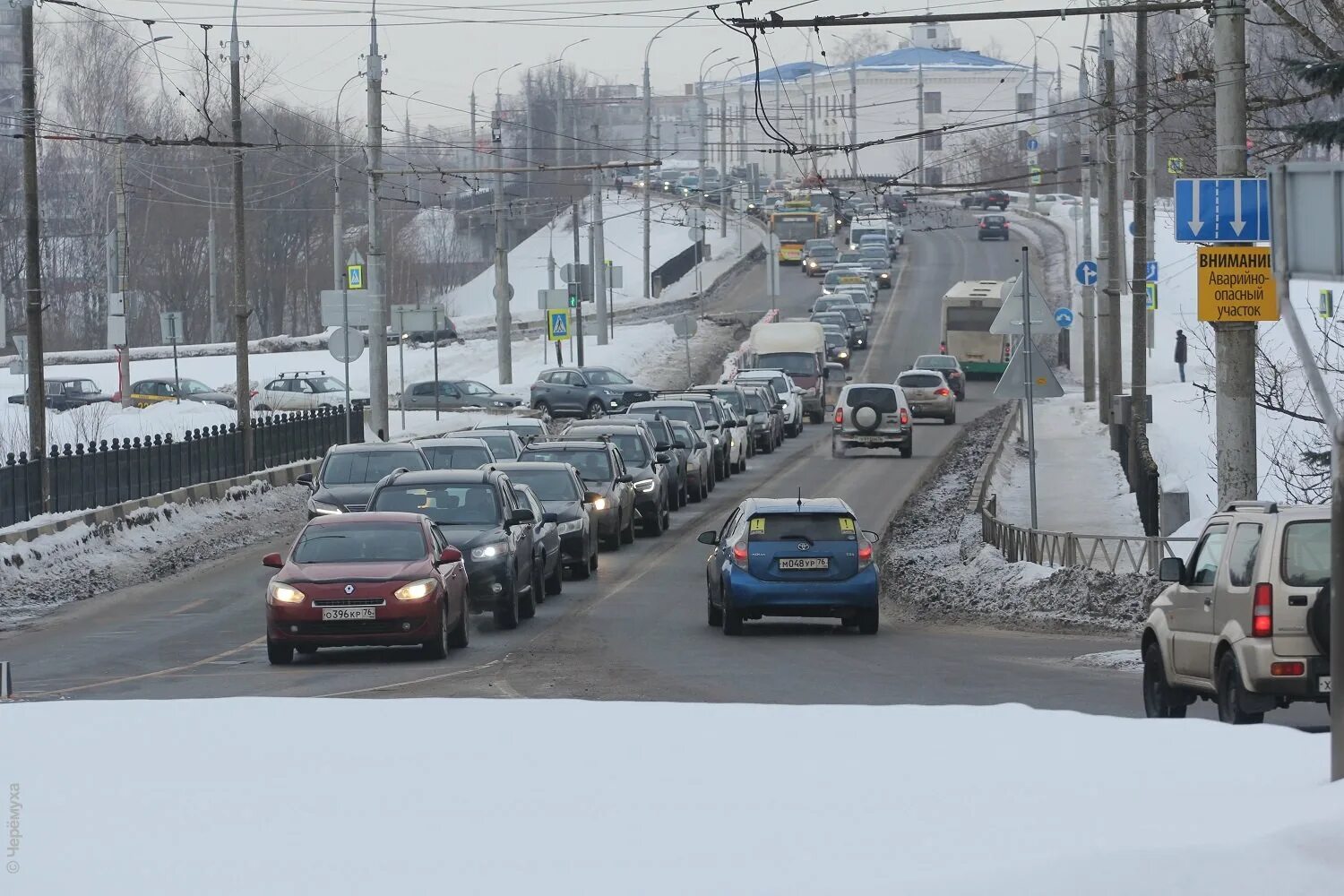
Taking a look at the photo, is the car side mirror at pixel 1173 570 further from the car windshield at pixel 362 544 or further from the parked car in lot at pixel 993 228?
the parked car in lot at pixel 993 228

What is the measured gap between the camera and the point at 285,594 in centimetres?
1752

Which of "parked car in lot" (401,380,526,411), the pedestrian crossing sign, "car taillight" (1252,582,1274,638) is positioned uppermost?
the pedestrian crossing sign

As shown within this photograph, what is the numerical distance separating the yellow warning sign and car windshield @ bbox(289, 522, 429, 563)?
23.8ft

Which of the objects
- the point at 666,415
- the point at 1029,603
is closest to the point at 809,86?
the point at 666,415

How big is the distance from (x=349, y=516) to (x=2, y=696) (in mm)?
6914

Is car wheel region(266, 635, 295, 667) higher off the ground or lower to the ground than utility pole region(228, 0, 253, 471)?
lower

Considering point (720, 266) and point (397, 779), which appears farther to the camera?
point (720, 266)

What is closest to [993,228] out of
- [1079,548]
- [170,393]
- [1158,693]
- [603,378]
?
[603,378]

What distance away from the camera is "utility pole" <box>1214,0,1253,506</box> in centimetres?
1642

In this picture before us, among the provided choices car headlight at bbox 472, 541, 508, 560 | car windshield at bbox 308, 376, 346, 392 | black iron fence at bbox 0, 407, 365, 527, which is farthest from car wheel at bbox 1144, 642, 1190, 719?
car windshield at bbox 308, 376, 346, 392

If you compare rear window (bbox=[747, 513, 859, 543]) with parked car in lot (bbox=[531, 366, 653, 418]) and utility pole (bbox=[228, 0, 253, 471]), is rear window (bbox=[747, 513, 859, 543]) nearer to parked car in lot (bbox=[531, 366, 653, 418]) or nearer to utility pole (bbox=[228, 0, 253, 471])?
utility pole (bbox=[228, 0, 253, 471])

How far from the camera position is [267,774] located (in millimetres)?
8328

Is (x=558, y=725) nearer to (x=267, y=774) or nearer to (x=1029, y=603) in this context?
(x=267, y=774)

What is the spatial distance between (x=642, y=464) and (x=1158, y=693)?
63.2 ft
